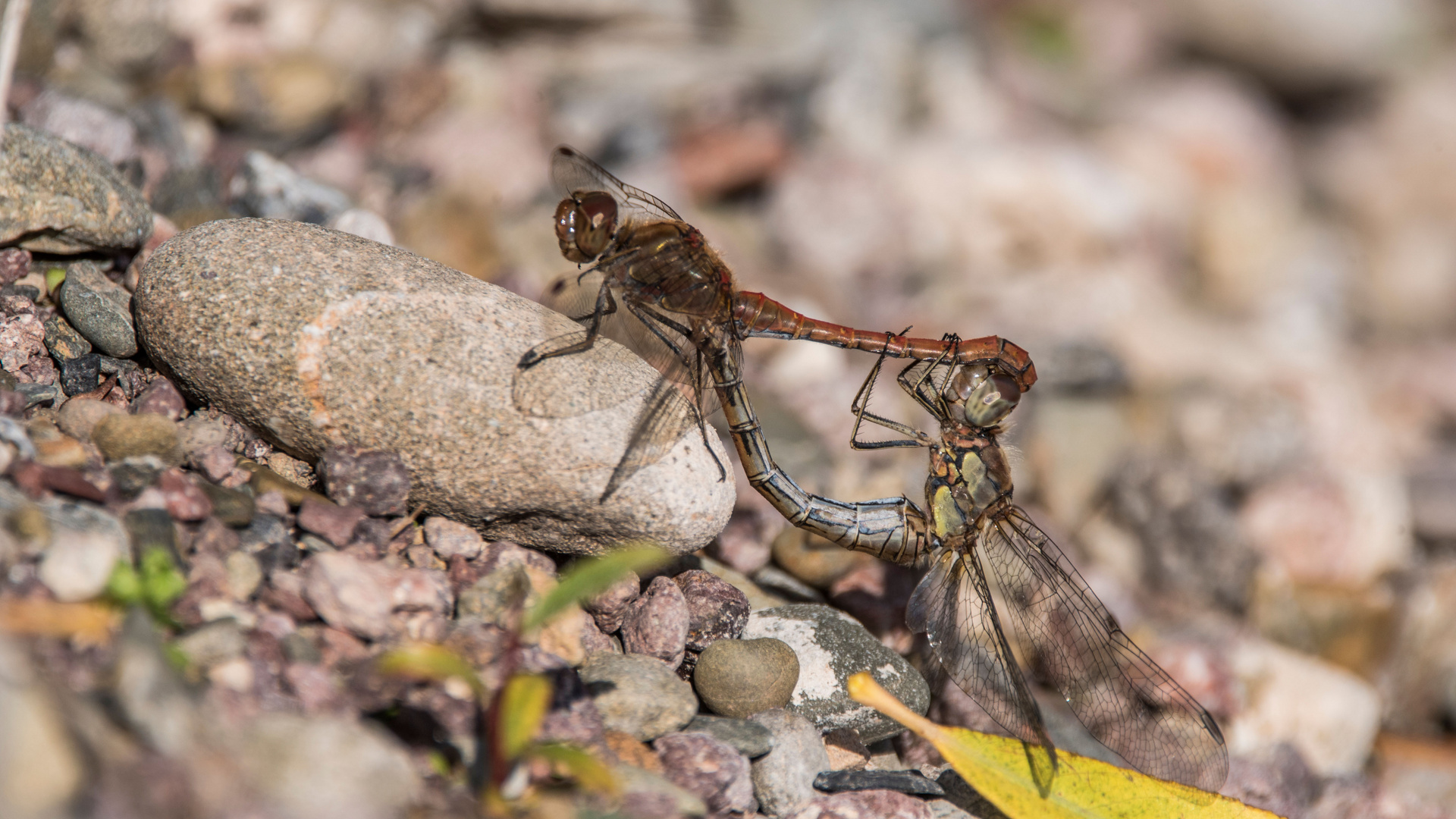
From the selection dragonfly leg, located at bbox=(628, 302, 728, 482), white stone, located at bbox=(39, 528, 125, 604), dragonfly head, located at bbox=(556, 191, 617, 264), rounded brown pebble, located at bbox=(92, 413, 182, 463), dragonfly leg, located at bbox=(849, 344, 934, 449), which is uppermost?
dragonfly leg, located at bbox=(849, 344, 934, 449)

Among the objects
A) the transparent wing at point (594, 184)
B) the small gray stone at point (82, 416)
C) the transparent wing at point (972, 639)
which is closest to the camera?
the small gray stone at point (82, 416)

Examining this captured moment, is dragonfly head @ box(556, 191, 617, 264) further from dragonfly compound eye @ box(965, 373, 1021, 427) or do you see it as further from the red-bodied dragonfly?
dragonfly compound eye @ box(965, 373, 1021, 427)

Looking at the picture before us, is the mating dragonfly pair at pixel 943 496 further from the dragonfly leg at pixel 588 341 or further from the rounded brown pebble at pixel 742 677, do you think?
the rounded brown pebble at pixel 742 677

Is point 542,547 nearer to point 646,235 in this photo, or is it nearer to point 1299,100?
point 646,235

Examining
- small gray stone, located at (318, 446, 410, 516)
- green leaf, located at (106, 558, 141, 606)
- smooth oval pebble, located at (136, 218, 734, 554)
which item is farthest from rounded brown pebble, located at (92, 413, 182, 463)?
green leaf, located at (106, 558, 141, 606)

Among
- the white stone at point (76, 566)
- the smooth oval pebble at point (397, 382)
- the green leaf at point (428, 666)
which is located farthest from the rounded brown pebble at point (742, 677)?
the white stone at point (76, 566)

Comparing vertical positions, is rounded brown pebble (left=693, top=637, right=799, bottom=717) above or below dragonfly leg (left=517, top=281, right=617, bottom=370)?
below
